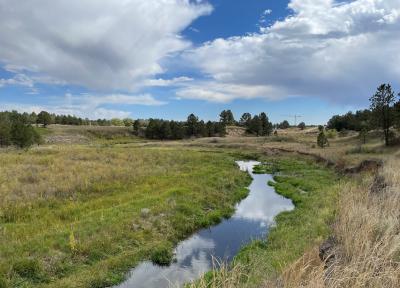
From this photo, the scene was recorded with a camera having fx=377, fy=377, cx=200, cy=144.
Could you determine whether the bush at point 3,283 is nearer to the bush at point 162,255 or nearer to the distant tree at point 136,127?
the bush at point 162,255

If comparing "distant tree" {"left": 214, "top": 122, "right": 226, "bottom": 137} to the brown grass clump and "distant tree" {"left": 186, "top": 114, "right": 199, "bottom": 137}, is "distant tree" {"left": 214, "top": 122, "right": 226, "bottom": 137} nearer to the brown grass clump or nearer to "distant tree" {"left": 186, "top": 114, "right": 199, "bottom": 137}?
"distant tree" {"left": 186, "top": 114, "right": 199, "bottom": 137}

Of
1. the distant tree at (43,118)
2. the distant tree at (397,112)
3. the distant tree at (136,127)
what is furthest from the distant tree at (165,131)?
the distant tree at (397,112)

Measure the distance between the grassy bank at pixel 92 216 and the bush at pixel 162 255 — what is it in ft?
0.14

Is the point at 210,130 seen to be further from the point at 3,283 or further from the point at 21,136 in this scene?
the point at 3,283

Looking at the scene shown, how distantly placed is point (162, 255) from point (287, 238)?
5.34 meters

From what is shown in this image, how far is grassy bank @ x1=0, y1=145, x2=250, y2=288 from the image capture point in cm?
1334

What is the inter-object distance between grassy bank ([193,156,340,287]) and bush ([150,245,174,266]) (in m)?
2.90

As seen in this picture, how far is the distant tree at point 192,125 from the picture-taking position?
137375mm

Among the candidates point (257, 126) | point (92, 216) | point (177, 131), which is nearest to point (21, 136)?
point (92, 216)

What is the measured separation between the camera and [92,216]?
1880 centimetres

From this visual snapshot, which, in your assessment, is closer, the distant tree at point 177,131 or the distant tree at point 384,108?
the distant tree at point 384,108

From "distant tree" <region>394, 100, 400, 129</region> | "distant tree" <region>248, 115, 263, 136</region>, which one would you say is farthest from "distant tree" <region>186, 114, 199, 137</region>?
"distant tree" <region>394, 100, 400, 129</region>

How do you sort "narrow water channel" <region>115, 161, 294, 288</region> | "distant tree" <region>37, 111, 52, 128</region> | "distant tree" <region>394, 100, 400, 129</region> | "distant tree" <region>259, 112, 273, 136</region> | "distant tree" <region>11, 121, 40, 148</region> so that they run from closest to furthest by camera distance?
"narrow water channel" <region>115, 161, 294, 288</region>, "distant tree" <region>394, 100, 400, 129</region>, "distant tree" <region>11, 121, 40, 148</region>, "distant tree" <region>259, 112, 273, 136</region>, "distant tree" <region>37, 111, 52, 128</region>

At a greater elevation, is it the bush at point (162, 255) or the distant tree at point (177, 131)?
the distant tree at point (177, 131)
